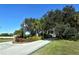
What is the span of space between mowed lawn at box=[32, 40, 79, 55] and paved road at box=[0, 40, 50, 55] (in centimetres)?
18

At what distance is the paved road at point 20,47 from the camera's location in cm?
1848

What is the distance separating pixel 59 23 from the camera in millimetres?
18672

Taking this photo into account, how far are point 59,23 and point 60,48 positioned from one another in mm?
767

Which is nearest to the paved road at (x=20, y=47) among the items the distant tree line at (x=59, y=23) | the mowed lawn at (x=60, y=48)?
the mowed lawn at (x=60, y=48)

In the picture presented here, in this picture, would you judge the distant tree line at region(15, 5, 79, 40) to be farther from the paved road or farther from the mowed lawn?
the paved road

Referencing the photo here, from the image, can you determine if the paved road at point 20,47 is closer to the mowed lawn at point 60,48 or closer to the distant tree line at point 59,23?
the mowed lawn at point 60,48

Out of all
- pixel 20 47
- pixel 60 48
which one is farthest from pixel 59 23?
pixel 20 47

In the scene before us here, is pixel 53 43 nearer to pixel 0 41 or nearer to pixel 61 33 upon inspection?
pixel 61 33

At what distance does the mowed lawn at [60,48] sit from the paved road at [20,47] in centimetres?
18

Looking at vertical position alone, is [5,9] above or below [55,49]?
above

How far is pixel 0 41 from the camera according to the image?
18766mm
